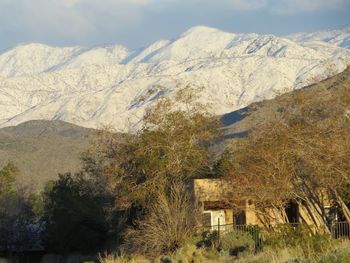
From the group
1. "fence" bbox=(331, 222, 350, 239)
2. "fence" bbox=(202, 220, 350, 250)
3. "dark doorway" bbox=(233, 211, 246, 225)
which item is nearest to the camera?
"fence" bbox=(202, 220, 350, 250)

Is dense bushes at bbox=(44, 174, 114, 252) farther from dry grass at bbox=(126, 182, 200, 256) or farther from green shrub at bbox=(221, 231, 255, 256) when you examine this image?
green shrub at bbox=(221, 231, 255, 256)

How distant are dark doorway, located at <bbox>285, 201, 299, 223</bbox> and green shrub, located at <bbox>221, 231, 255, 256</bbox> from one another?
11026mm

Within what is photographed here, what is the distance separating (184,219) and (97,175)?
23117 mm

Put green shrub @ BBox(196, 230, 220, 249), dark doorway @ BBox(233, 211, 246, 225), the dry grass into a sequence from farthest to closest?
1. dark doorway @ BBox(233, 211, 246, 225)
2. the dry grass
3. green shrub @ BBox(196, 230, 220, 249)

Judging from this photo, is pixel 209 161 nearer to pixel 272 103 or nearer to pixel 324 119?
pixel 272 103

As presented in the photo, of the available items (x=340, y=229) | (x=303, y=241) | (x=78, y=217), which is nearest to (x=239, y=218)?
(x=340, y=229)

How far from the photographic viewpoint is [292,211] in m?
46.1

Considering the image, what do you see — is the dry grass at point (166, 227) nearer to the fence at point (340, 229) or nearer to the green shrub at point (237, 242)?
the green shrub at point (237, 242)

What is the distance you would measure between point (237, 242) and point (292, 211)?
14168 mm

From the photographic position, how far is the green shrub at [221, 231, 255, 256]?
31.2 meters

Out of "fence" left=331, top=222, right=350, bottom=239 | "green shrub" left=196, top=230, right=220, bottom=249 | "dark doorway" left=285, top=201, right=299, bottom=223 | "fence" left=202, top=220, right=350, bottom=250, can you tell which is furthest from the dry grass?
"fence" left=331, top=222, right=350, bottom=239

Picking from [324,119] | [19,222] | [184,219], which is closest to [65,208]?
[19,222]

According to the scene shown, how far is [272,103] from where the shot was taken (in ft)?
124

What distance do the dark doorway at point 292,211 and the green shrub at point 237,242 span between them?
1103 centimetres
